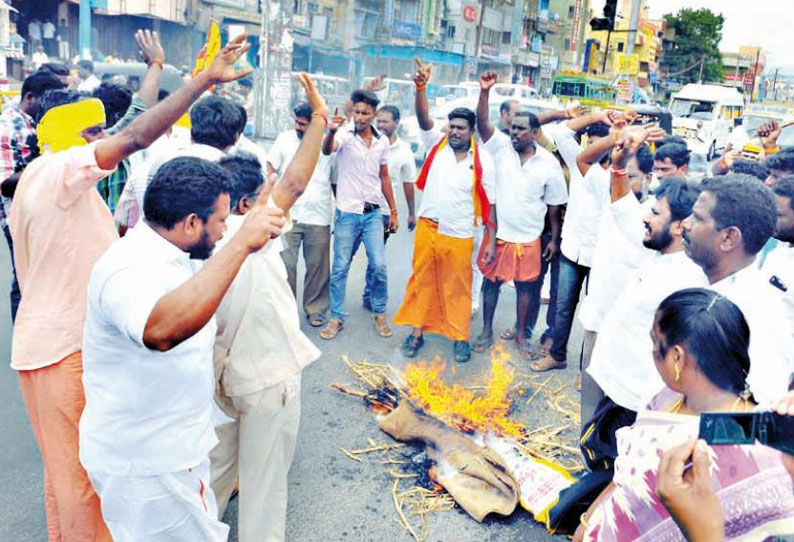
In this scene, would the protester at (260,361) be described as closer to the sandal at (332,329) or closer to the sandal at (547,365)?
the sandal at (332,329)

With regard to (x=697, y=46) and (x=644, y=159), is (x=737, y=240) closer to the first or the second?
(x=644, y=159)

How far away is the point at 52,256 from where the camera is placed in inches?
102

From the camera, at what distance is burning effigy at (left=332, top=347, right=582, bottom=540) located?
345 cm

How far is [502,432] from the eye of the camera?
4.11 metres

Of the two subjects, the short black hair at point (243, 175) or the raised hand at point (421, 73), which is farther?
the raised hand at point (421, 73)

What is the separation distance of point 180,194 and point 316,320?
4.07 m

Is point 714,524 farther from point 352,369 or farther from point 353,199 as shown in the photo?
point 353,199

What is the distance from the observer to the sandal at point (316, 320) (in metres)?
6.04

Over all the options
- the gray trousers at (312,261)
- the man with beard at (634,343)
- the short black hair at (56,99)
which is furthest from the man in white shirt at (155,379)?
the gray trousers at (312,261)

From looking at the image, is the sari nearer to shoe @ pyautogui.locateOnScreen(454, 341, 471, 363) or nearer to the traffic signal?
shoe @ pyautogui.locateOnScreen(454, 341, 471, 363)

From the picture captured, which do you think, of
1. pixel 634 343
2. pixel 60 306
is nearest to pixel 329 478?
pixel 60 306

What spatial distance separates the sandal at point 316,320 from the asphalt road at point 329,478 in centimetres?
58

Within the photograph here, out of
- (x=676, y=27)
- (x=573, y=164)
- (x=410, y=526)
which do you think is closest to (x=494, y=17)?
(x=676, y=27)

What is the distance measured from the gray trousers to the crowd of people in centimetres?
157
